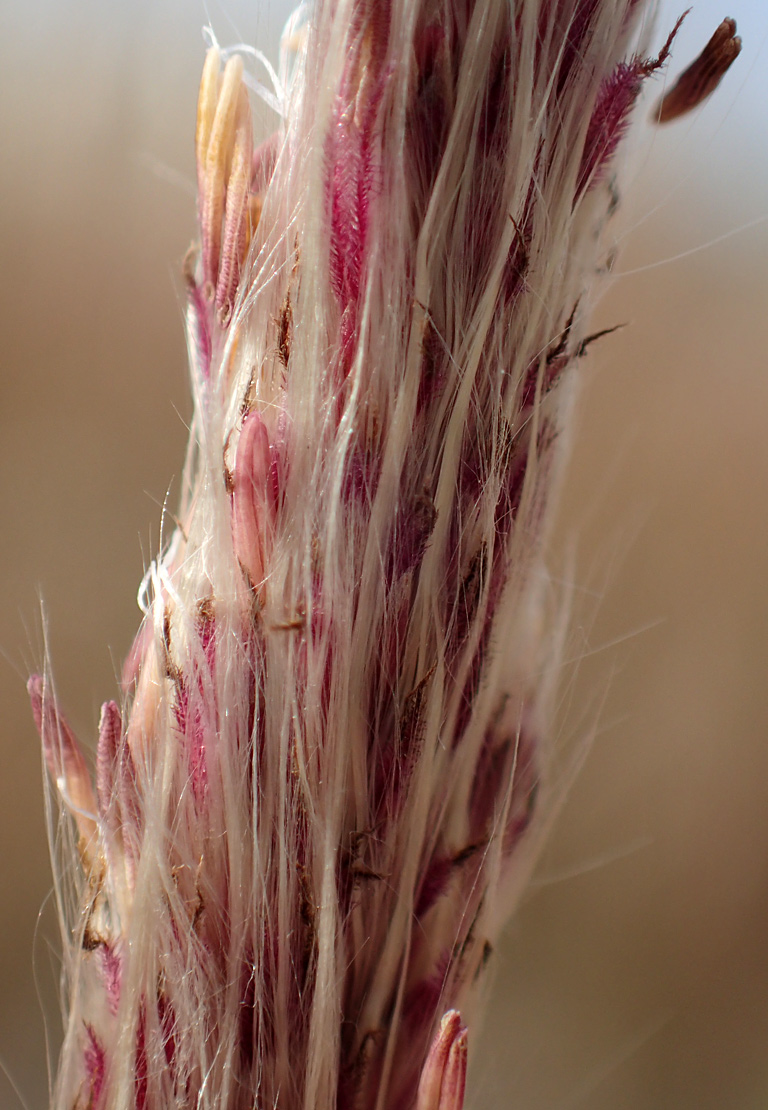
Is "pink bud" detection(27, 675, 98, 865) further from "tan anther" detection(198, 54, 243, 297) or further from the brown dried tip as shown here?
the brown dried tip

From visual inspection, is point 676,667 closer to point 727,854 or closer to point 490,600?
point 727,854

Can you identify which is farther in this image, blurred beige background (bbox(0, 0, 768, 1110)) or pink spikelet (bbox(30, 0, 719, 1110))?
blurred beige background (bbox(0, 0, 768, 1110))

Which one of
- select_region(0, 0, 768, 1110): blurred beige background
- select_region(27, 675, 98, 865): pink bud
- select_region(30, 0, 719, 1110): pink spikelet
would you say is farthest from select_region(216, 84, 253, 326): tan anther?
select_region(0, 0, 768, 1110): blurred beige background

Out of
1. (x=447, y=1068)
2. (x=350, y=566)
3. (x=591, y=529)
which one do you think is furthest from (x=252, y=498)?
(x=591, y=529)

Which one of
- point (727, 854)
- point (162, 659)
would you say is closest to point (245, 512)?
Answer: point (162, 659)

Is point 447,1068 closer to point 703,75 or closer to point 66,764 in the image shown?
point 66,764
